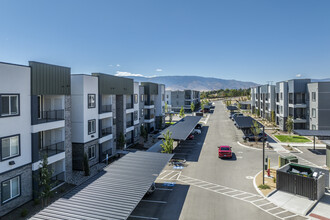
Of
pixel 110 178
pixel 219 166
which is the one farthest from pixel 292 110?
pixel 110 178

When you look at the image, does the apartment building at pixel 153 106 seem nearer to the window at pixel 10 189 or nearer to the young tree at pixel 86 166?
the young tree at pixel 86 166

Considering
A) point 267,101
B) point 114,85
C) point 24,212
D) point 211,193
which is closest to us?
point 24,212

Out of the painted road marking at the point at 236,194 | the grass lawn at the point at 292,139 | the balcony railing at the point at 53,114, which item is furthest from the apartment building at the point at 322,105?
Result: the balcony railing at the point at 53,114

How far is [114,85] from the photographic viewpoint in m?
31.4

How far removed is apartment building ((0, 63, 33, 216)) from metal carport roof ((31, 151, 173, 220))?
5.59m

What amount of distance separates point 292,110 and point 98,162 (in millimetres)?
40453

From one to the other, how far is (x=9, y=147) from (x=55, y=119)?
5.62 metres

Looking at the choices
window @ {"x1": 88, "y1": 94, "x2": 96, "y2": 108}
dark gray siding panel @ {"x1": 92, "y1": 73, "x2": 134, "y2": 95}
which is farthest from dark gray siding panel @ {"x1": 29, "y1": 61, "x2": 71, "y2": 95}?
dark gray siding panel @ {"x1": 92, "y1": 73, "x2": 134, "y2": 95}

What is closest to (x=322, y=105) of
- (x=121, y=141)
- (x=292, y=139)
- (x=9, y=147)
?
(x=292, y=139)

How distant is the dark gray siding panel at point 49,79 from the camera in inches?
725

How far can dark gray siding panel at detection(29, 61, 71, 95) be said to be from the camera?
18.4m

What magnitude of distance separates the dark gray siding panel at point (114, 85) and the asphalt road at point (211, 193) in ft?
40.9

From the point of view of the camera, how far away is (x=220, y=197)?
18.5 meters

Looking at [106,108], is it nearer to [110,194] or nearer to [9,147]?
[9,147]
